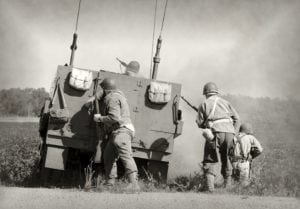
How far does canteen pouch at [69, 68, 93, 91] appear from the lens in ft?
23.3

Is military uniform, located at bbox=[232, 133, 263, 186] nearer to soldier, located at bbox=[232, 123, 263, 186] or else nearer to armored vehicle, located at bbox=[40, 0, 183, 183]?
soldier, located at bbox=[232, 123, 263, 186]

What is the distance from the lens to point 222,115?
663 cm

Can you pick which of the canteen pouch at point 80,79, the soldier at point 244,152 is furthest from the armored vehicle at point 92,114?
the soldier at point 244,152

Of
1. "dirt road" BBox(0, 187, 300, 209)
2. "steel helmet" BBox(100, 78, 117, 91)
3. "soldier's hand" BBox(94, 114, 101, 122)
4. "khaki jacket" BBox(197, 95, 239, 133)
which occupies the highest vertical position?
"steel helmet" BBox(100, 78, 117, 91)

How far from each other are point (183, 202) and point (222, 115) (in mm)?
1776

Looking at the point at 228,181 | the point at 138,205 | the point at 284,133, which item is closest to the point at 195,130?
the point at 284,133

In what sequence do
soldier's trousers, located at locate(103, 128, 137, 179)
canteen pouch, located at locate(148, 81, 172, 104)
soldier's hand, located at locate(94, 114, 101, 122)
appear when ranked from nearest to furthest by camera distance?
soldier's trousers, located at locate(103, 128, 137, 179) < soldier's hand, located at locate(94, 114, 101, 122) < canteen pouch, located at locate(148, 81, 172, 104)

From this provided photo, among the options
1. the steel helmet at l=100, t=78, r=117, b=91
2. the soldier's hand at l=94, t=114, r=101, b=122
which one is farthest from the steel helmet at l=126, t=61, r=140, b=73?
the soldier's hand at l=94, t=114, r=101, b=122

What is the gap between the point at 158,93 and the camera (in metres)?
7.26

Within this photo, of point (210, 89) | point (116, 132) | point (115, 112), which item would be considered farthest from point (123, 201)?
point (210, 89)

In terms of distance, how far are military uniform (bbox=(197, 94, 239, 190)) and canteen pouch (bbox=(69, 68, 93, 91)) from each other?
177cm

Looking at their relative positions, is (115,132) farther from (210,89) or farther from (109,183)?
(210,89)

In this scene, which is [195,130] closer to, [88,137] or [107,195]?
[88,137]

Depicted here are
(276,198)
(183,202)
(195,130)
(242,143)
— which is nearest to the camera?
(183,202)
